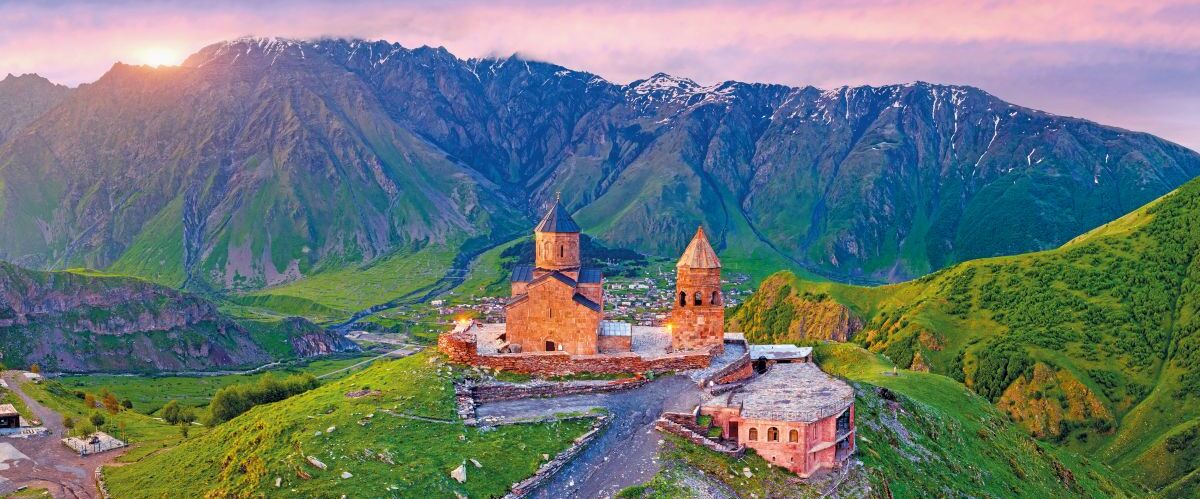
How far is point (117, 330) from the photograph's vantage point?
154m

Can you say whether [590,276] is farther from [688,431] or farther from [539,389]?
[688,431]

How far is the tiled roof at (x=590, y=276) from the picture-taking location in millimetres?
68688

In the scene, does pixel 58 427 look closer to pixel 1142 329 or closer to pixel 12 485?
pixel 12 485

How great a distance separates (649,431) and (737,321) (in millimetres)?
100824

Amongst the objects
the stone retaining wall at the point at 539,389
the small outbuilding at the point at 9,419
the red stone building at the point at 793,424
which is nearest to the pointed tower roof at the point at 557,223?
the stone retaining wall at the point at 539,389

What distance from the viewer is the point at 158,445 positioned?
204 ft

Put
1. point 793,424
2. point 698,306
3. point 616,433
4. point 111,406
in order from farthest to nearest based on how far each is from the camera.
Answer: point 111,406 < point 698,306 < point 616,433 < point 793,424

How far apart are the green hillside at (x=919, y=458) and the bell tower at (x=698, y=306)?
1047 cm

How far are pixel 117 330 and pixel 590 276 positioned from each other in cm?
11947

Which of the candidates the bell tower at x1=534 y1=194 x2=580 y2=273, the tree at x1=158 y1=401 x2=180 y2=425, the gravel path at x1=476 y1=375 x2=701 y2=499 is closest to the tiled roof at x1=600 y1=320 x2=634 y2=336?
the bell tower at x1=534 y1=194 x2=580 y2=273

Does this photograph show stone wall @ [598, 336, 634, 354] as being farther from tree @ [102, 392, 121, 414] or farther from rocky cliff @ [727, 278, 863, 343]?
rocky cliff @ [727, 278, 863, 343]

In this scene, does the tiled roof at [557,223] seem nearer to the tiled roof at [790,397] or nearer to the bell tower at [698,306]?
the bell tower at [698,306]

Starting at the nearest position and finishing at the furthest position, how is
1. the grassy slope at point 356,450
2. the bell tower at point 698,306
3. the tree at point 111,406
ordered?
the grassy slope at point 356,450 → the bell tower at point 698,306 → the tree at point 111,406

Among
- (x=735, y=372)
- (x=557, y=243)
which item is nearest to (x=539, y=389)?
(x=735, y=372)
